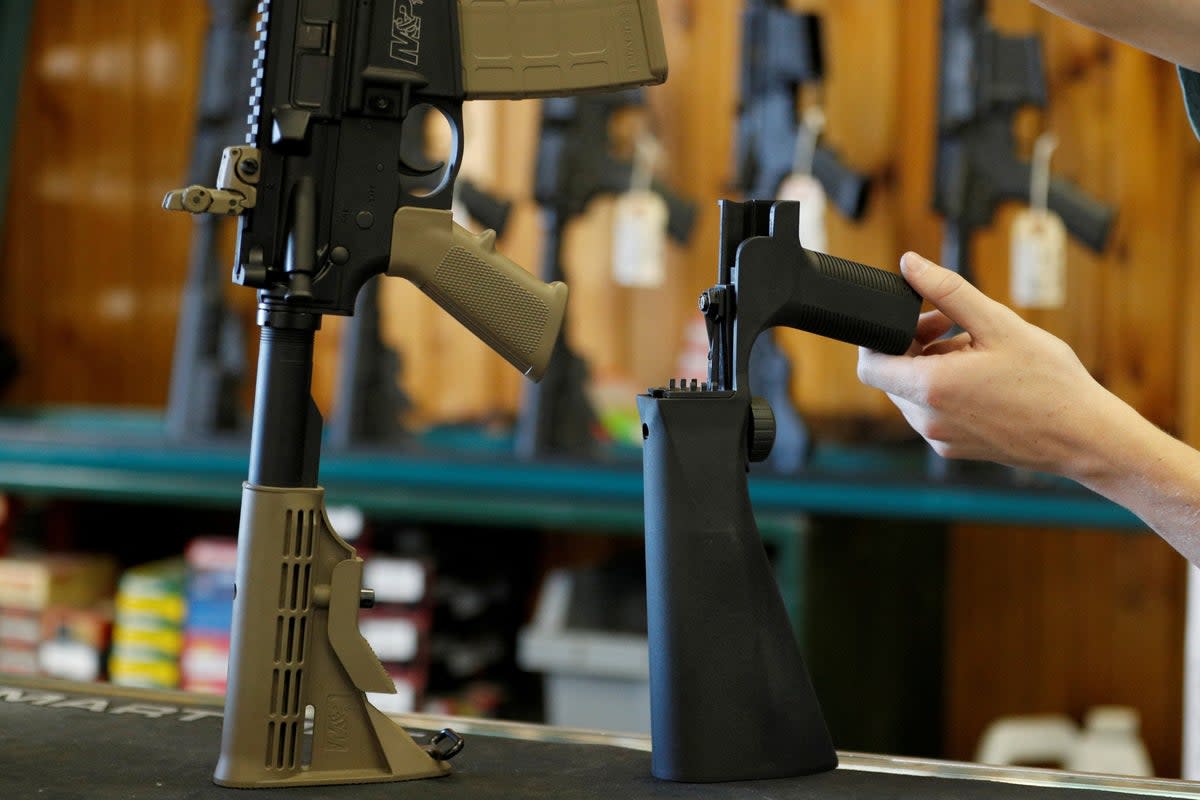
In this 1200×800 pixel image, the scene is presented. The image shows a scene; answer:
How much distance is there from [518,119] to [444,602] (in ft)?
2.70

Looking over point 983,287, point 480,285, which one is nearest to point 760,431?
point 480,285

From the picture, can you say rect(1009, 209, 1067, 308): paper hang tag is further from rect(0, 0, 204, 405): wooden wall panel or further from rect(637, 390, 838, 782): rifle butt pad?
rect(0, 0, 204, 405): wooden wall panel

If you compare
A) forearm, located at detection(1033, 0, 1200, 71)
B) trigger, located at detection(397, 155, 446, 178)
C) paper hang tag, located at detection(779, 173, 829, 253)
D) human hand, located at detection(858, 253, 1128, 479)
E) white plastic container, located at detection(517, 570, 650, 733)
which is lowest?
white plastic container, located at detection(517, 570, 650, 733)

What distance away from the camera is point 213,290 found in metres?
2.04

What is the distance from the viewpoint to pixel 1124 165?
2.02 meters

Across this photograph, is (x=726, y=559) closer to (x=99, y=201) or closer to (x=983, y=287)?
(x=983, y=287)

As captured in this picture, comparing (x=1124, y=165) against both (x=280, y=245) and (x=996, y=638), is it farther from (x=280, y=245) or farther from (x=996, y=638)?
(x=280, y=245)

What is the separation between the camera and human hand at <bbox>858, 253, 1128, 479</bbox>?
2.94ft

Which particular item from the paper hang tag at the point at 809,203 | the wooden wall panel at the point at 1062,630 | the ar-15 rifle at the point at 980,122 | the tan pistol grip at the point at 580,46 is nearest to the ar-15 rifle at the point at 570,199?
the paper hang tag at the point at 809,203

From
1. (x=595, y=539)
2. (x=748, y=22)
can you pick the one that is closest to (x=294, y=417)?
(x=748, y=22)

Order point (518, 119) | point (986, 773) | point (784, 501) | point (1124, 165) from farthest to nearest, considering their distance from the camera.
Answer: point (518, 119) → point (1124, 165) → point (784, 501) → point (986, 773)

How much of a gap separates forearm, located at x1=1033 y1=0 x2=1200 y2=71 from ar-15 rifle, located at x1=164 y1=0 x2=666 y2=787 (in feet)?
1.32

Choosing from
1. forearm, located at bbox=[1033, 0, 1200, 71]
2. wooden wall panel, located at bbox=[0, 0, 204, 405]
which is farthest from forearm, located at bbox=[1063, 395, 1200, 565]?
wooden wall panel, located at bbox=[0, 0, 204, 405]

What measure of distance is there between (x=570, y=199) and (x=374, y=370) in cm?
36
